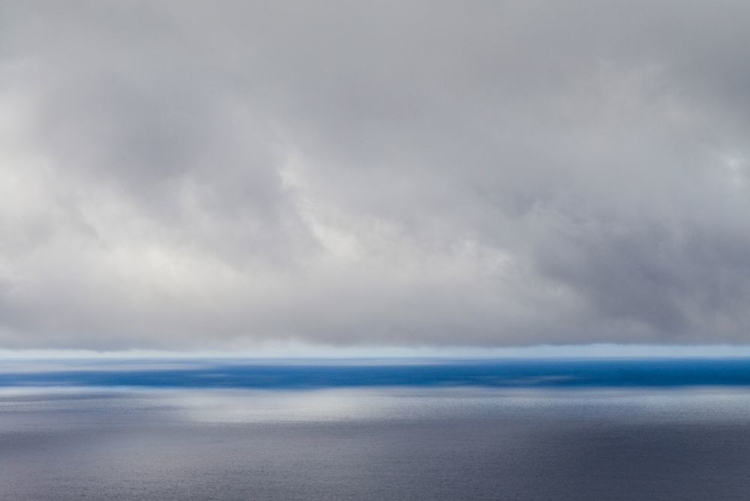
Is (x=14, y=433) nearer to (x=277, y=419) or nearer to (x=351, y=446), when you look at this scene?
(x=277, y=419)

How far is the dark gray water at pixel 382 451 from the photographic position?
220 feet

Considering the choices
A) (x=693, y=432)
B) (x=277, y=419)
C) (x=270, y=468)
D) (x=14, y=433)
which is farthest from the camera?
(x=277, y=419)

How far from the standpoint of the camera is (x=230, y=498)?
2499 inches

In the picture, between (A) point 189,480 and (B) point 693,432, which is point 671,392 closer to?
(B) point 693,432

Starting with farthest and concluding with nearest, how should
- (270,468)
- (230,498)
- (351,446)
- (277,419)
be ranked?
(277,419), (351,446), (270,468), (230,498)

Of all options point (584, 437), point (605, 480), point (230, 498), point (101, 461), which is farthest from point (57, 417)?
point (605, 480)

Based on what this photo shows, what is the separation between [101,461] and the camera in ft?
278

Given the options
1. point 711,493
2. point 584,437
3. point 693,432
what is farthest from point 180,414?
point 711,493

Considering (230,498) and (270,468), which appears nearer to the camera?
(230,498)

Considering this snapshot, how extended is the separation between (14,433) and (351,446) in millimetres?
56216

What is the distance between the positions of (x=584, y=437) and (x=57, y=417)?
97.0 meters

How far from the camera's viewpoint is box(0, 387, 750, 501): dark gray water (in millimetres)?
67125

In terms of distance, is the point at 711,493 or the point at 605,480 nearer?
the point at 711,493

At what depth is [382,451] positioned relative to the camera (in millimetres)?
89750
